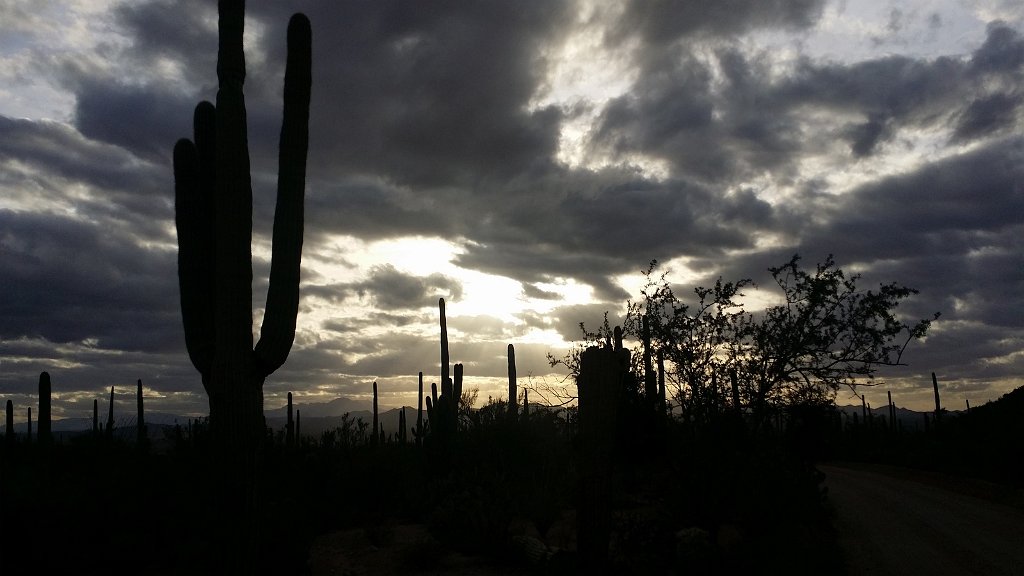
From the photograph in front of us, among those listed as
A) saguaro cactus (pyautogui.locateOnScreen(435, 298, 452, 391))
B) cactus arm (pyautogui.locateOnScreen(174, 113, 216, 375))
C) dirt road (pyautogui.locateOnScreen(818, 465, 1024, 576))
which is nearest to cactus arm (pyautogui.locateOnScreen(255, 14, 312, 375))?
cactus arm (pyautogui.locateOnScreen(174, 113, 216, 375))

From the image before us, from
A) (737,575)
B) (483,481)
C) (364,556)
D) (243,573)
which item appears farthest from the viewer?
(483,481)

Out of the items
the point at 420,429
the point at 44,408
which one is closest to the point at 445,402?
the point at 420,429

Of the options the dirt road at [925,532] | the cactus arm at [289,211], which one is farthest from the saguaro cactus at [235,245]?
the dirt road at [925,532]

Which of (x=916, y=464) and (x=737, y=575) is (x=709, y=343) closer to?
(x=737, y=575)

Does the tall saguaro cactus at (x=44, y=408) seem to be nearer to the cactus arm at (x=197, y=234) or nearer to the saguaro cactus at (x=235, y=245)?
the cactus arm at (x=197, y=234)

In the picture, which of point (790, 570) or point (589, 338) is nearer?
point (790, 570)

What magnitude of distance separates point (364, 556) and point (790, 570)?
250 inches

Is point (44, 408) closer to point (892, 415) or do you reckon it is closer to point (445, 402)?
point (445, 402)

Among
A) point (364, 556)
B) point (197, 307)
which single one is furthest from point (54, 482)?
point (364, 556)

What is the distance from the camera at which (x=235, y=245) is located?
905 cm

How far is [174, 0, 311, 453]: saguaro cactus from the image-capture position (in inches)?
344

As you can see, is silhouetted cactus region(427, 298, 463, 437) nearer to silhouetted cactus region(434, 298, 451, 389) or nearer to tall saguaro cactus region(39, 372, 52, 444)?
silhouetted cactus region(434, 298, 451, 389)

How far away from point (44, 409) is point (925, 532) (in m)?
19.6

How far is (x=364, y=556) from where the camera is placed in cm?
1134
